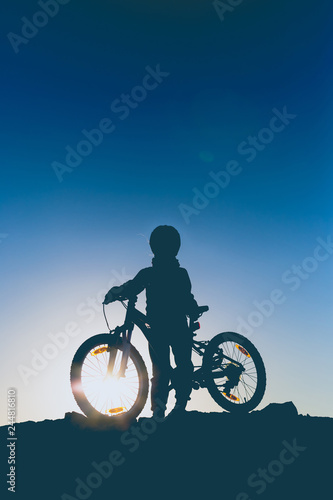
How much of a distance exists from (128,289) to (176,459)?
7.65 feet

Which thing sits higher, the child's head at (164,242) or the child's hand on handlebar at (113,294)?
the child's head at (164,242)

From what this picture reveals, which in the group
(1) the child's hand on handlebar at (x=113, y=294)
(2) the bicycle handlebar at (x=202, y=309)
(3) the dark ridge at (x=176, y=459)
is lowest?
(3) the dark ridge at (x=176, y=459)

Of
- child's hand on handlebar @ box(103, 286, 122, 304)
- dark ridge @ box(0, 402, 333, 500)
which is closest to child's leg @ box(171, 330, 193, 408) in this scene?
dark ridge @ box(0, 402, 333, 500)

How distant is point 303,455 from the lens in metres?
4.69

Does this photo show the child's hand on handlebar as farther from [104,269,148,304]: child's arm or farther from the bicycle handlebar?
the bicycle handlebar

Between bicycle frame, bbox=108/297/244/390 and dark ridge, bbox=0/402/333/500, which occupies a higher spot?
bicycle frame, bbox=108/297/244/390

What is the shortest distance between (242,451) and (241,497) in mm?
843

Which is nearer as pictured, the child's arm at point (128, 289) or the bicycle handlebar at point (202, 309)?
the child's arm at point (128, 289)

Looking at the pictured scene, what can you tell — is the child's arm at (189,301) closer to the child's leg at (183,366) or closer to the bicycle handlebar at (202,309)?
the bicycle handlebar at (202,309)

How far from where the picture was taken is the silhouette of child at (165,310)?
5668mm

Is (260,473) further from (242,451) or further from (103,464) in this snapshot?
(103,464)

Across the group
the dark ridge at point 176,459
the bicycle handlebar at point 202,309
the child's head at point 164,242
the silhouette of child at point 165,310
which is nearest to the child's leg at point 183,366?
the silhouette of child at point 165,310

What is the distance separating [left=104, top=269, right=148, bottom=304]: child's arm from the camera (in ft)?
19.2

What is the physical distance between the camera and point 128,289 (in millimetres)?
5867
